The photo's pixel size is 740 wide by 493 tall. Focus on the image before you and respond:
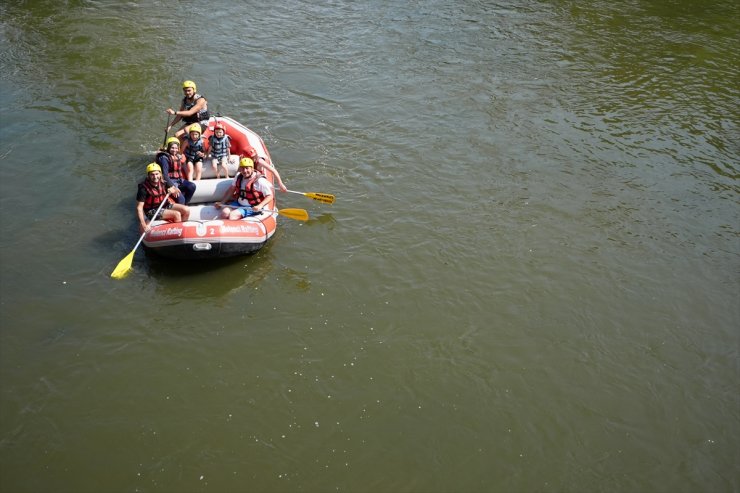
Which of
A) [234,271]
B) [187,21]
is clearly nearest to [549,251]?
[234,271]

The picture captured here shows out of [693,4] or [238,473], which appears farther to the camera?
[693,4]

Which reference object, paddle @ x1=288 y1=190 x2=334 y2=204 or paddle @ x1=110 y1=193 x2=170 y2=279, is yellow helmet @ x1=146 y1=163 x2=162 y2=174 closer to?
paddle @ x1=110 y1=193 x2=170 y2=279

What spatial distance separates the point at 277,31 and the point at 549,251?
10.1 metres

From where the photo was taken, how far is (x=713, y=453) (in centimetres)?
695

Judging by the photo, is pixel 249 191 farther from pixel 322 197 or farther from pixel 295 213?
Answer: pixel 322 197

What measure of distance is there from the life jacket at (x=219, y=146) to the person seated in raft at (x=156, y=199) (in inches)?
48.0

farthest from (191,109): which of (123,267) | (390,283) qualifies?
(390,283)

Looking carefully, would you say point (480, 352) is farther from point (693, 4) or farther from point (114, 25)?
point (693, 4)

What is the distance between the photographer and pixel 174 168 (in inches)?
390

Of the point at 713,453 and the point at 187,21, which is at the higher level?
the point at 187,21

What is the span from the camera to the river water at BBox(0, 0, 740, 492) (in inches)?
269

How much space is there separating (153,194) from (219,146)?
1609 mm

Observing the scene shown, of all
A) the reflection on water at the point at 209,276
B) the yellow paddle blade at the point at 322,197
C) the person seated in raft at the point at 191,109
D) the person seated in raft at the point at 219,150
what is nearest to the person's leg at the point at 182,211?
the reflection on water at the point at 209,276

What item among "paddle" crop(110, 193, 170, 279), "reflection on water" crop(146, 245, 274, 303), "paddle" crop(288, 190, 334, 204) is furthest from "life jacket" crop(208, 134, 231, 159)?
"paddle" crop(110, 193, 170, 279)
